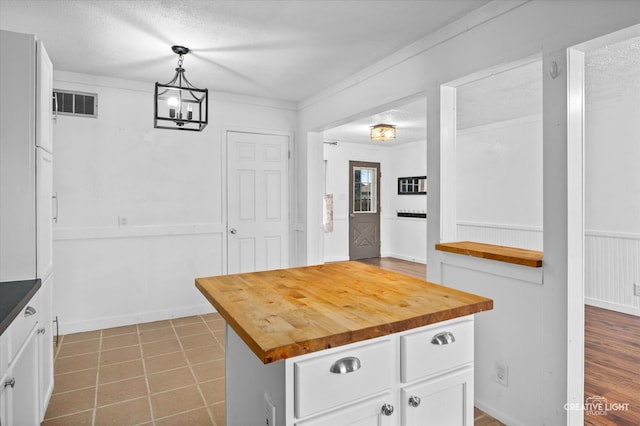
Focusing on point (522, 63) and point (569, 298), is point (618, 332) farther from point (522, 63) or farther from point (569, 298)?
point (522, 63)

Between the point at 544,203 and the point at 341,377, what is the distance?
151 cm

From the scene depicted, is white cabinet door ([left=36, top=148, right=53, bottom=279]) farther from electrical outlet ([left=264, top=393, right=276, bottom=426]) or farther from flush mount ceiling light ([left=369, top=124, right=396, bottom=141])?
flush mount ceiling light ([left=369, top=124, right=396, bottom=141])

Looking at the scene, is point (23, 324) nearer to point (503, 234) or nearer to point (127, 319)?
point (127, 319)

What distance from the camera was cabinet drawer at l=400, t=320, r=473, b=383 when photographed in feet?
4.33

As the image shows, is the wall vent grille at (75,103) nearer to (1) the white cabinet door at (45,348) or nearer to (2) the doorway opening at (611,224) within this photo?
(1) the white cabinet door at (45,348)

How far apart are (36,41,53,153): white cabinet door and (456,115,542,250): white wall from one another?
16.7 ft

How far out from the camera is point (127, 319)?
12.7 ft

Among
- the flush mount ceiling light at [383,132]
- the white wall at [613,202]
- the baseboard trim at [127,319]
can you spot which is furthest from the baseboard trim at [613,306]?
the baseboard trim at [127,319]

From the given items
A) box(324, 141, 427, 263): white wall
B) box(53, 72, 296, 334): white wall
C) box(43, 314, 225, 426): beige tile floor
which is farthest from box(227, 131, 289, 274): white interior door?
box(324, 141, 427, 263): white wall

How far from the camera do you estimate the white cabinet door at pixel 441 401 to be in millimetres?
1329

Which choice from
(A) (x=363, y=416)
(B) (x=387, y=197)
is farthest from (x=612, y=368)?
(B) (x=387, y=197)

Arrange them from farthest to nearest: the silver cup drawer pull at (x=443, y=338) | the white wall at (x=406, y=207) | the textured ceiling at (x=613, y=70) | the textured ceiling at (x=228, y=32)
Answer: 1. the white wall at (x=406, y=207)
2. the textured ceiling at (x=613, y=70)
3. the textured ceiling at (x=228, y=32)
4. the silver cup drawer pull at (x=443, y=338)

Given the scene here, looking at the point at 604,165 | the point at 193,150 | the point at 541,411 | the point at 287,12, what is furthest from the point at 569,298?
the point at 193,150

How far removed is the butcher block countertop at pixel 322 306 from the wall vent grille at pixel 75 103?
2.82m
